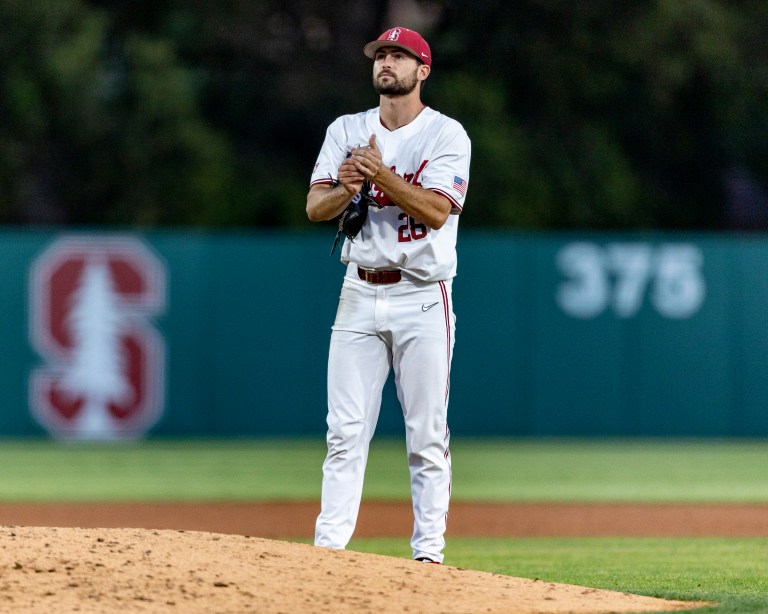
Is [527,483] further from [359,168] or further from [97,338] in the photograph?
[359,168]

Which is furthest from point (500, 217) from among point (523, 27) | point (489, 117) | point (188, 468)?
point (188, 468)

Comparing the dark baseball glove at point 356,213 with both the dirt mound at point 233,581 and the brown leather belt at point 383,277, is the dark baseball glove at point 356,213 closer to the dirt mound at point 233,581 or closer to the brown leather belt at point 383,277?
the brown leather belt at point 383,277

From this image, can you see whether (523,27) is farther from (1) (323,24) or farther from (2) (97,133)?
(2) (97,133)

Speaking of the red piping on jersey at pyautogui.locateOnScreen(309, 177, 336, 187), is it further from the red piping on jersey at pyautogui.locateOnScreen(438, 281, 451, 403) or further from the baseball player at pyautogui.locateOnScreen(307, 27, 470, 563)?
the red piping on jersey at pyautogui.locateOnScreen(438, 281, 451, 403)

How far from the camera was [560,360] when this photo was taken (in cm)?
1488

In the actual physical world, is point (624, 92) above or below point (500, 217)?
above

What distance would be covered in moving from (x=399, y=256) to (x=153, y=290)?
9290 mm

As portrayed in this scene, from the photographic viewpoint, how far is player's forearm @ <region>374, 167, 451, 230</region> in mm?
5629

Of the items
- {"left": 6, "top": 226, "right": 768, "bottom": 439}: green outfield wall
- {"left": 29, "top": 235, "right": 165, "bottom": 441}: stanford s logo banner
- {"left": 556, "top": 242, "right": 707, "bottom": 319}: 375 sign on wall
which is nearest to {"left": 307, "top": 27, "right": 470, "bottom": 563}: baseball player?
{"left": 6, "top": 226, "right": 768, "bottom": 439}: green outfield wall

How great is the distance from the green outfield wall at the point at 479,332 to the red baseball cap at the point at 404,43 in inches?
344

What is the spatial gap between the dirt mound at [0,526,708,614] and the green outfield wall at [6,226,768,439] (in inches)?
371

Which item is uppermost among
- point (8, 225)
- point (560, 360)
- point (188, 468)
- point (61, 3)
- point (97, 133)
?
point (61, 3)

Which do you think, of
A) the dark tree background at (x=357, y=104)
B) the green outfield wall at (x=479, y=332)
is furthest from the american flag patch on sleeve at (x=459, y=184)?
the dark tree background at (x=357, y=104)

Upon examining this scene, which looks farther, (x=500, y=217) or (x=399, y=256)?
(x=500, y=217)
